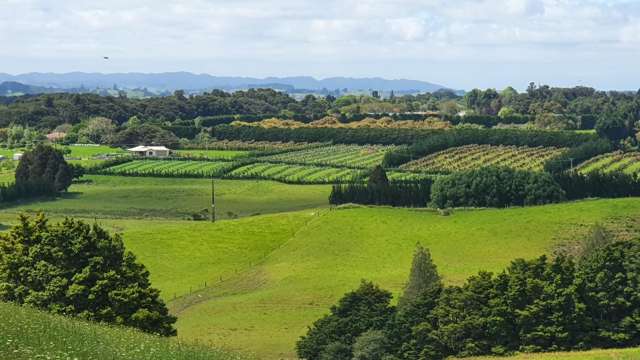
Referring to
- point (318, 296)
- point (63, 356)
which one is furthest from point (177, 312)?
point (63, 356)

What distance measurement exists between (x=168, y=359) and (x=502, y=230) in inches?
2237

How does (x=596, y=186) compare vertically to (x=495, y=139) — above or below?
below

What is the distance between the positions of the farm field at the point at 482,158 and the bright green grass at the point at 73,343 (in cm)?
11197

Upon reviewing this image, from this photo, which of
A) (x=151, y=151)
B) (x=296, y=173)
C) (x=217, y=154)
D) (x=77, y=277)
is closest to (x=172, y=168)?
(x=296, y=173)

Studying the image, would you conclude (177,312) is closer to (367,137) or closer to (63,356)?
(63,356)

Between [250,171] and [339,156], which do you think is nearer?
[250,171]

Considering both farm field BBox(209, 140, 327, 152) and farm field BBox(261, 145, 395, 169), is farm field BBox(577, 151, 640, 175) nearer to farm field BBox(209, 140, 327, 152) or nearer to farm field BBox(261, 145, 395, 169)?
farm field BBox(261, 145, 395, 169)

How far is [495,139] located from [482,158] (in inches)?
682

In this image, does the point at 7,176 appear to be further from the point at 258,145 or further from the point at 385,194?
the point at 385,194

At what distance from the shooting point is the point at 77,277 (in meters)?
44.3

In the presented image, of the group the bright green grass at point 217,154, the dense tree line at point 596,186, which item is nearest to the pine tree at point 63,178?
the bright green grass at point 217,154

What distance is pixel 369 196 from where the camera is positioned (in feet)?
342

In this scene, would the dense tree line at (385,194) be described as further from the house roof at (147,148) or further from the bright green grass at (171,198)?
the house roof at (147,148)

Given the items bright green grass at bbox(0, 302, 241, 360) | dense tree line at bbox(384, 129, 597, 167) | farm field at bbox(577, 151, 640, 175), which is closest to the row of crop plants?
dense tree line at bbox(384, 129, 597, 167)
